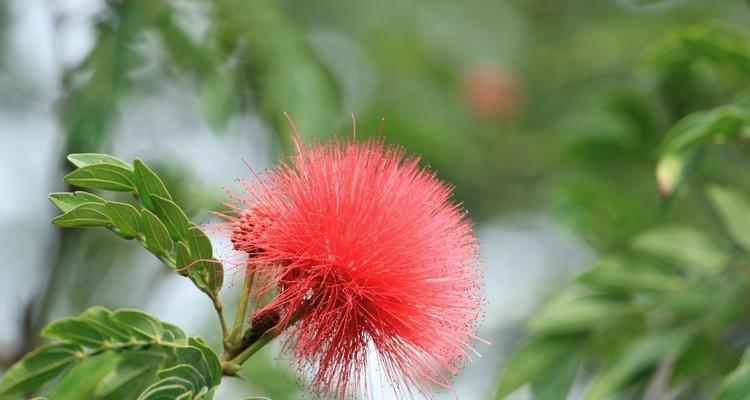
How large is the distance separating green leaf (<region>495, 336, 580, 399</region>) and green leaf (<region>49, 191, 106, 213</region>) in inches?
57.1

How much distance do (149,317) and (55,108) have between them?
5.80 feet

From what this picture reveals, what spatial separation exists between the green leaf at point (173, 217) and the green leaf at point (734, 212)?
6.32 feet

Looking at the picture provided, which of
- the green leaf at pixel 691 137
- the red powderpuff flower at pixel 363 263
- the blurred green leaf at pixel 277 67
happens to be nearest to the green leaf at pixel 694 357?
the green leaf at pixel 691 137

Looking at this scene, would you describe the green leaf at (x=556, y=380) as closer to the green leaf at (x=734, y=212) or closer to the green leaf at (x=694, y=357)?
the green leaf at (x=694, y=357)

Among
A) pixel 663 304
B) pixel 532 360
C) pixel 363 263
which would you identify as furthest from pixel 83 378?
pixel 663 304

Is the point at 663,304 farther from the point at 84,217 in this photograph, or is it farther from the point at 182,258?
the point at 84,217

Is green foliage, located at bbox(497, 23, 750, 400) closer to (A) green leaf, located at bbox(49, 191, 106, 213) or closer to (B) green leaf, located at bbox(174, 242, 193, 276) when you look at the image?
(B) green leaf, located at bbox(174, 242, 193, 276)

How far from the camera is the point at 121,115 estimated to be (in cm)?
332

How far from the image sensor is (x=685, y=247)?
3.34 meters

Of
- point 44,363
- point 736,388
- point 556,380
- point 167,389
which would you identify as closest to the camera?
point 167,389

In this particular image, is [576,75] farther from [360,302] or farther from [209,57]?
[360,302]

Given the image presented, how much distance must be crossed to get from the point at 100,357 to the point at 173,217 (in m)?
0.43

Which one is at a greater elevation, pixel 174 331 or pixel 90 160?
pixel 90 160

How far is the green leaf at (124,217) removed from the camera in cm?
202
